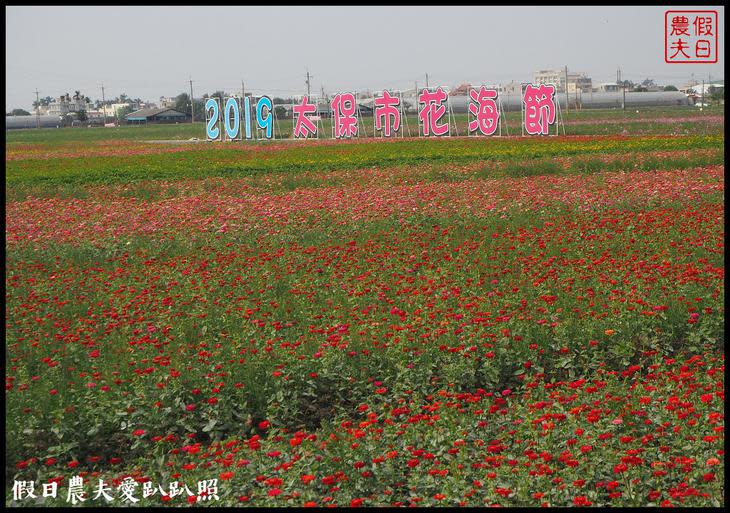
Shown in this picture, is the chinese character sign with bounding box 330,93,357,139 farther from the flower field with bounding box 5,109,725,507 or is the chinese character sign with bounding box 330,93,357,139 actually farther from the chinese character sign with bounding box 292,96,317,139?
the flower field with bounding box 5,109,725,507

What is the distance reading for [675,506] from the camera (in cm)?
333

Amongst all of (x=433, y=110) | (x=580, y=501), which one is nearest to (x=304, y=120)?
(x=433, y=110)

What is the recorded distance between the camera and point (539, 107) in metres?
34.2

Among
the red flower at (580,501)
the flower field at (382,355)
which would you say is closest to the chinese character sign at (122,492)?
the flower field at (382,355)

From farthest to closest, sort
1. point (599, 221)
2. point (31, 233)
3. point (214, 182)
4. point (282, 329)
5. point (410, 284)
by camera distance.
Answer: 1. point (214, 182)
2. point (31, 233)
3. point (599, 221)
4. point (410, 284)
5. point (282, 329)

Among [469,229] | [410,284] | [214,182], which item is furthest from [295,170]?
[410,284]

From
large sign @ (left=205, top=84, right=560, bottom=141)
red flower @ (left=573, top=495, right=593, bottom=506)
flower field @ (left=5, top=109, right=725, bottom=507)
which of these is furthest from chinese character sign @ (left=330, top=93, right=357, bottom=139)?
red flower @ (left=573, top=495, right=593, bottom=506)

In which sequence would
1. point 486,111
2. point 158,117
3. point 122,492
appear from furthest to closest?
point 158,117
point 486,111
point 122,492

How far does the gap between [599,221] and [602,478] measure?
19.1 ft

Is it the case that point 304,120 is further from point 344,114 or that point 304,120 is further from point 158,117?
point 158,117

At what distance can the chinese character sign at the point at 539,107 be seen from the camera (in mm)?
34062

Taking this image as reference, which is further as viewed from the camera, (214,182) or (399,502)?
(214,182)

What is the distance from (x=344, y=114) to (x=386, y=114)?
2.00 m

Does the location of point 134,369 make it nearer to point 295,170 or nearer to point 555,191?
point 555,191
